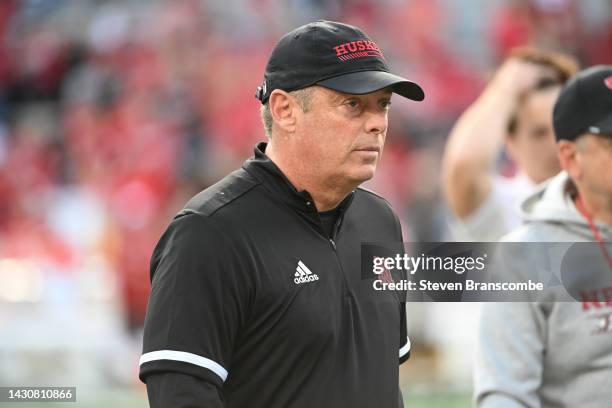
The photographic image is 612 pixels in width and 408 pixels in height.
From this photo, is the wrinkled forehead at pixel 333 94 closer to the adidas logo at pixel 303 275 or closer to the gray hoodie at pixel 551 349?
the adidas logo at pixel 303 275

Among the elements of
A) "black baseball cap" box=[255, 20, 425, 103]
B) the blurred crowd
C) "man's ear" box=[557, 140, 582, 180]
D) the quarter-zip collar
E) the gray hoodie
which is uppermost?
the blurred crowd

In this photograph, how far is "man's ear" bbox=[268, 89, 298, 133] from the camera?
2.73m

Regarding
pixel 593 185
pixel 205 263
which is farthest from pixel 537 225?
pixel 205 263

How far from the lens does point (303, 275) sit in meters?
2.67

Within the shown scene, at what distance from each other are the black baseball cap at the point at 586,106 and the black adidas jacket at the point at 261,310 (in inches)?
33.5

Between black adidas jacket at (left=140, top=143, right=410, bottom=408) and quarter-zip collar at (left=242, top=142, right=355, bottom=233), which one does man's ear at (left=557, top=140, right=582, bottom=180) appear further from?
quarter-zip collar at (left=242, top=142, right=355, bottom=233)

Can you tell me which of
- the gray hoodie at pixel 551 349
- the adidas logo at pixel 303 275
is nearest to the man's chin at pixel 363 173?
the adidas logo at pixel 303 275

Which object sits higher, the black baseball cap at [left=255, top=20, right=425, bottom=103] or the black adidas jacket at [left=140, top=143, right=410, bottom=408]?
the black baseball cap at [left=255, top=20, right=425, bottom=103]

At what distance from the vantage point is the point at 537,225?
321cm

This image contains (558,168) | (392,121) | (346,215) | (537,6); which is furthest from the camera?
(537,6)

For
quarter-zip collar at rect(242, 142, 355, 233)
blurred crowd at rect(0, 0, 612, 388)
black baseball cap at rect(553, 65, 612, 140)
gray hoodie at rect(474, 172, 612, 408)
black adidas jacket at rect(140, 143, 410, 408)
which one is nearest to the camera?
black adidas jacket at rect(140, 143, 410, 408)

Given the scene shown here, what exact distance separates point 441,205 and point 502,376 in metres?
7.43

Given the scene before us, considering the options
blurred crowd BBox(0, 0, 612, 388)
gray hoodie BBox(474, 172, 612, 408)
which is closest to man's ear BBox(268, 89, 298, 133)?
gray hoodie BBox(474, 172, 612, 408)

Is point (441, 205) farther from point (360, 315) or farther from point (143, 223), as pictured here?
point (360, 315)
